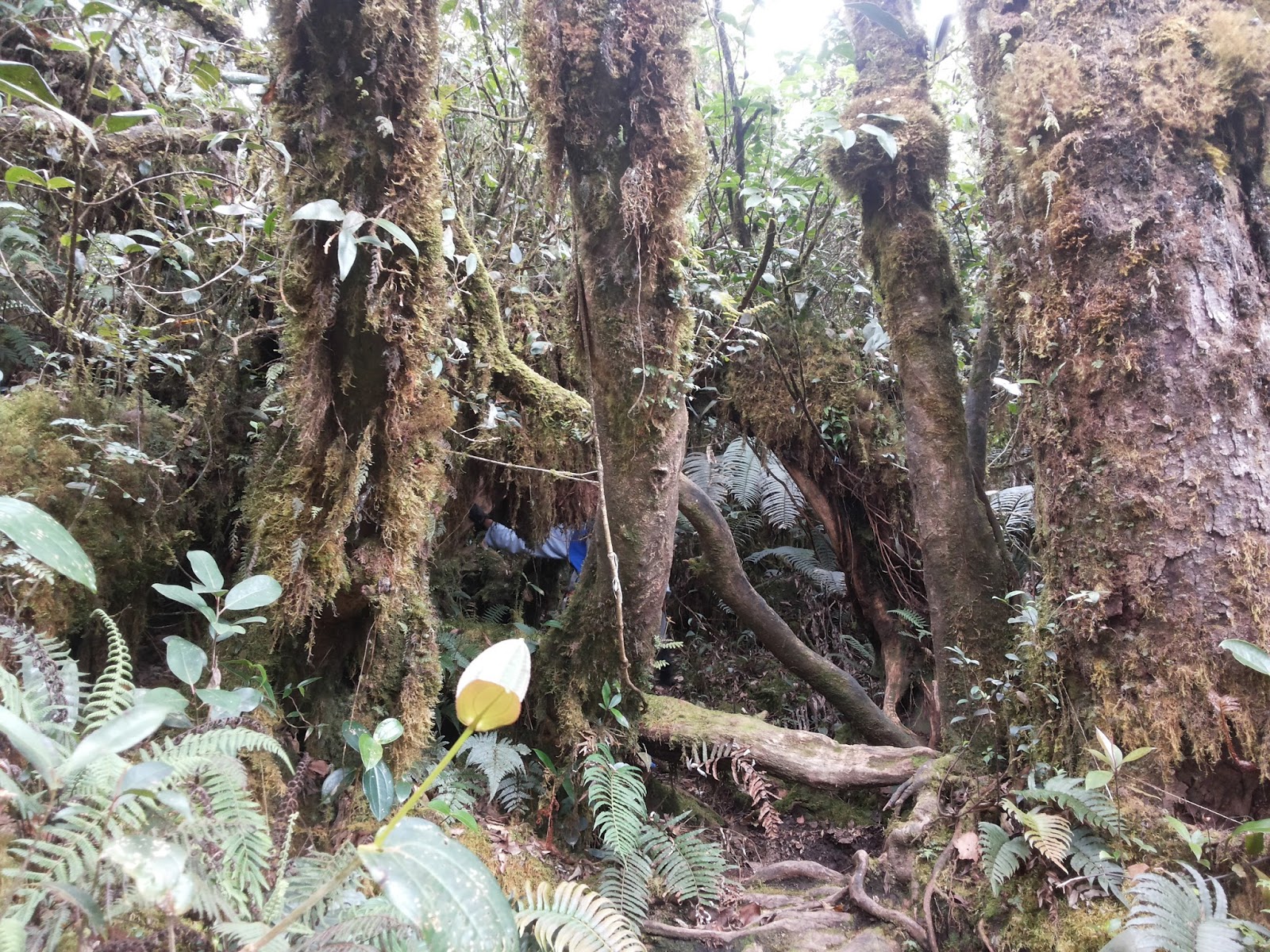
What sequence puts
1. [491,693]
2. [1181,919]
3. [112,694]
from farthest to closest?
1. [1181,919]
2. [112,694]
3. [491,693]

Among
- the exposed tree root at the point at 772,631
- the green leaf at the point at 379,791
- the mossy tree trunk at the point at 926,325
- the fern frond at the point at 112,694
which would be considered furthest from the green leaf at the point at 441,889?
the exposed tree root at the point at 772,631

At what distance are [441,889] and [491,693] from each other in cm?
28

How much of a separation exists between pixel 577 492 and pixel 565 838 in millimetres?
1637

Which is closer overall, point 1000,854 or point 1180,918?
point 1180,918

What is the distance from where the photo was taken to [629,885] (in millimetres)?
2418

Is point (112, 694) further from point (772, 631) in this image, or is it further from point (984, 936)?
point (772, 631)

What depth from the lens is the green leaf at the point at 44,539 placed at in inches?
44.5

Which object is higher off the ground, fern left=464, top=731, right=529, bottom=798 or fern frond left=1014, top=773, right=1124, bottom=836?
fern frond left=1014, top=773, right=1124, bottom=836

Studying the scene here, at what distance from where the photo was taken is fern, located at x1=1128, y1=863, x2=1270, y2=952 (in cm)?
136

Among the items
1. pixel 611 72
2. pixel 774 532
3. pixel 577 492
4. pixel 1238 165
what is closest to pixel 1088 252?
pixel 1238 165

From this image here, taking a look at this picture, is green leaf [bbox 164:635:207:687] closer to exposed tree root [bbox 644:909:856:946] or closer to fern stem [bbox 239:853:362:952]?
fern stem [bbox 239:853:362:952]

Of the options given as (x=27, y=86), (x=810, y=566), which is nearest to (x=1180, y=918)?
(x=27, y=86)

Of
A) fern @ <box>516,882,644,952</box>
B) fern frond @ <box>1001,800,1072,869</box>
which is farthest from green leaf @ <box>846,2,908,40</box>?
fern @ <box>516,882,644,952</box>

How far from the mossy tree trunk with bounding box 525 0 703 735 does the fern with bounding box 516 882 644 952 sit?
2.82 ft
